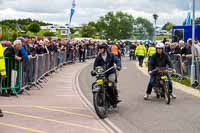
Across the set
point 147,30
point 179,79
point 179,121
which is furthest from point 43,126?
point 147,30

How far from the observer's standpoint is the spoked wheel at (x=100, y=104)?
1164 cm

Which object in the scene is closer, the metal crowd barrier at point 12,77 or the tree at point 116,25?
the metal crowd barrier at point 12,77

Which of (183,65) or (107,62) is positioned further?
(183,65)

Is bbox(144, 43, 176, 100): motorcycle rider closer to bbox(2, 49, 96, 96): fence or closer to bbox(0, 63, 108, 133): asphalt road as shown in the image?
bbox(0, 63, 108, 133): asphalt road

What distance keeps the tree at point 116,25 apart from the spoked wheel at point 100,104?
71.9 metres

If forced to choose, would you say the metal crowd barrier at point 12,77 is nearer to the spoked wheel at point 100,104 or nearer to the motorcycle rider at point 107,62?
the motorcycle rider at point 107,62

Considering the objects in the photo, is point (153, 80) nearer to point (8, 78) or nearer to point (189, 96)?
point (189, 96)

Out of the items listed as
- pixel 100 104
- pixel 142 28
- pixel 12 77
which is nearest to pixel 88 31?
pixel 142 28

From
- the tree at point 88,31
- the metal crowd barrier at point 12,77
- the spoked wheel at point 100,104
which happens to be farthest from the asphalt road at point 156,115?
the tree at point 88,31

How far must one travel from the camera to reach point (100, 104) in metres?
→ 11.9

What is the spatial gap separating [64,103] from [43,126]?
396 centimetres

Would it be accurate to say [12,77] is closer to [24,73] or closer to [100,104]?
[24,73]

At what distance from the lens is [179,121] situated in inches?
441

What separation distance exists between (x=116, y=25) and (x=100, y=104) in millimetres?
73100
